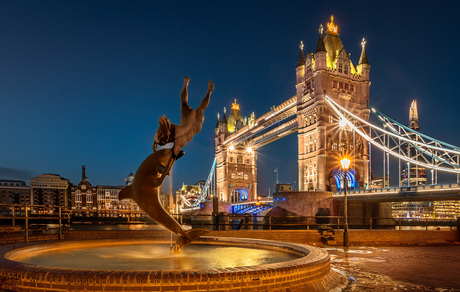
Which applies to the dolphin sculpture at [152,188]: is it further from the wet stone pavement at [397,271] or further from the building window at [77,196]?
the building window at [77,196]

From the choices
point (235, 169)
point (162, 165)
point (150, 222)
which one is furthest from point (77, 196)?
point (162, 165)

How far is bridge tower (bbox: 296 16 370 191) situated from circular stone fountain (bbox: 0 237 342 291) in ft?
147

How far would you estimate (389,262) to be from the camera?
9.99m

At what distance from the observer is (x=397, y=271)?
28.0 ft

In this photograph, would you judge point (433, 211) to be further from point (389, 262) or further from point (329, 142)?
point (389, 262)

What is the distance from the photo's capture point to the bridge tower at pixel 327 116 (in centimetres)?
5319

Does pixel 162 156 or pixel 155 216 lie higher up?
pixel 162 156

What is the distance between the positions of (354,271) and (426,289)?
6.08 ft

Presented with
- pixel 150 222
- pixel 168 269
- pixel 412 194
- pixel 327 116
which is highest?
pixel 327 116

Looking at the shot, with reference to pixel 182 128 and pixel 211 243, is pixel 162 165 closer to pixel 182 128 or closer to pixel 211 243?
pixel 182 128

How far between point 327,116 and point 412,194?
20257 millimetres

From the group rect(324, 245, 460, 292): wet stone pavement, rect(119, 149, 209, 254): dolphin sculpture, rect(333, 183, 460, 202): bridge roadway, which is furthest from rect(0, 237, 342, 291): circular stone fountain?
rect(333, 183, 460, 202): bridge roadway

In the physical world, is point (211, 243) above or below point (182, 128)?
below

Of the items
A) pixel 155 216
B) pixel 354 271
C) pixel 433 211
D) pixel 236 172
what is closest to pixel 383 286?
pixel 354 271
